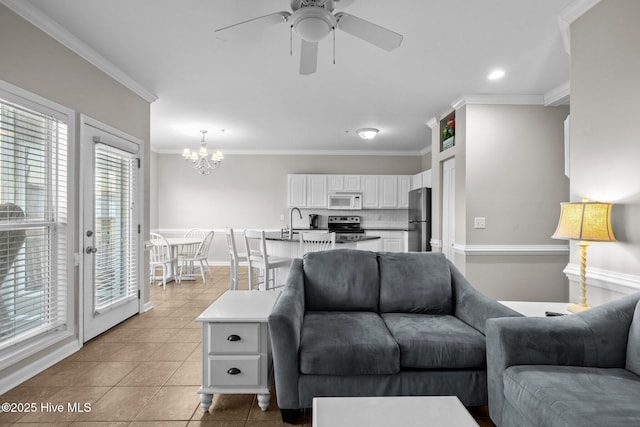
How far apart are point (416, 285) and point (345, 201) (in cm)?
478

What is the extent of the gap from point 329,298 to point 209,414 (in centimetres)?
105

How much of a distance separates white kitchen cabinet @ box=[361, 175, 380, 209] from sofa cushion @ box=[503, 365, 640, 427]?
5688 mm

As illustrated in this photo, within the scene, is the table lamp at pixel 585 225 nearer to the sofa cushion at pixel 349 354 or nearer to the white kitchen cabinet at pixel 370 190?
the sofa cushion at pixel 349 354

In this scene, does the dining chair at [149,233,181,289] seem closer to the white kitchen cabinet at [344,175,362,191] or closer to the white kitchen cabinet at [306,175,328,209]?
the white kitchen cabinet at [306,175,328,209]

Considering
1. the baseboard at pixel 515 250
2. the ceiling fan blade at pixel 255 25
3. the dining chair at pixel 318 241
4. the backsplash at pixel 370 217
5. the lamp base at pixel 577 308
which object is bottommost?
the lamp base at pixel 577 308

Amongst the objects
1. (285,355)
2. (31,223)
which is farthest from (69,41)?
(285,355)

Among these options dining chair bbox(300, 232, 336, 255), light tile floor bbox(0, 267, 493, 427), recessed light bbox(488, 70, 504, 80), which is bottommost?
light tile floor bbox(0, 267, 493, 427)

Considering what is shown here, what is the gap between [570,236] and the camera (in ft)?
6.84

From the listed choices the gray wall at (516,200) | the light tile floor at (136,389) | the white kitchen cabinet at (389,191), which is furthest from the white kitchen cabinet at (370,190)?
the light tile floor at (136,389)

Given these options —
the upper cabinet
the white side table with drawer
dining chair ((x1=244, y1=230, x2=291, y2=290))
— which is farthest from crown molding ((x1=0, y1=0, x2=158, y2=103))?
the upper cabinet

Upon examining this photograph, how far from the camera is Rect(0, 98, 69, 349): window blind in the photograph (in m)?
2.27

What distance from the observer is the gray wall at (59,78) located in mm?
2277

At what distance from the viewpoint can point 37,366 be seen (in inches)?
97.9

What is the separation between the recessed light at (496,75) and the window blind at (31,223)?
3.95 meters
